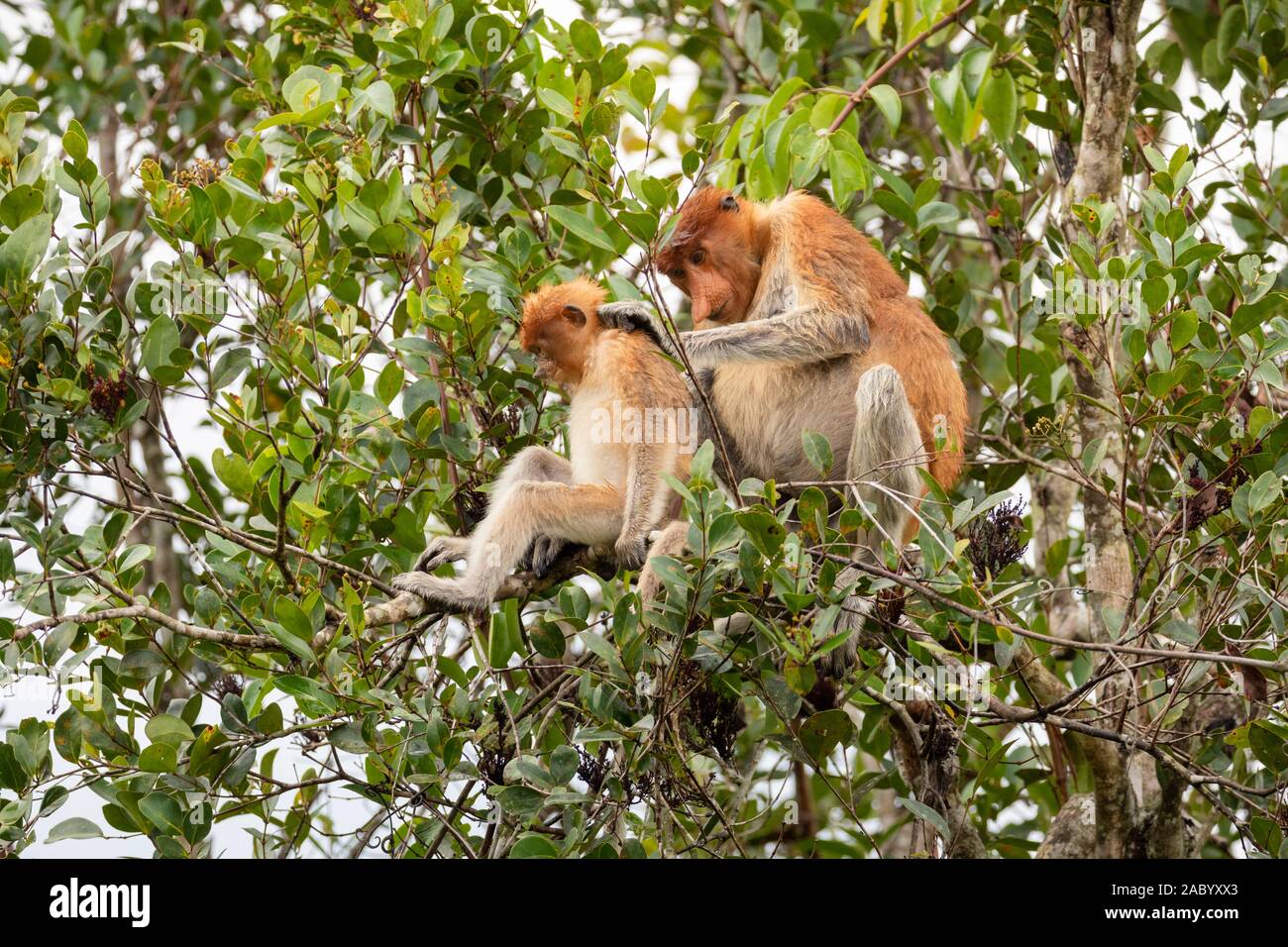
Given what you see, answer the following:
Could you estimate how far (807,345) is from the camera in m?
4.71

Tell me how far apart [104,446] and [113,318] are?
36 centimetres

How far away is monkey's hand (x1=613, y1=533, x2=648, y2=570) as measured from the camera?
4.28m

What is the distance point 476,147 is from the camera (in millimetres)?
4590

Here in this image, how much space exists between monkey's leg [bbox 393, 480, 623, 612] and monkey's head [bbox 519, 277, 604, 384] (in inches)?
16.8

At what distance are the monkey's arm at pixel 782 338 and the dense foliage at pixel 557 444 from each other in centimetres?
44

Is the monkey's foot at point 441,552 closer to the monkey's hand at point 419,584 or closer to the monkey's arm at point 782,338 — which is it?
the monkey's hand at point 419,584

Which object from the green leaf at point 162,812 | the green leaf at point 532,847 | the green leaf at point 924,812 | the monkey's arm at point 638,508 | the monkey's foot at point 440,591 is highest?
the monkey's arm at point 638,508

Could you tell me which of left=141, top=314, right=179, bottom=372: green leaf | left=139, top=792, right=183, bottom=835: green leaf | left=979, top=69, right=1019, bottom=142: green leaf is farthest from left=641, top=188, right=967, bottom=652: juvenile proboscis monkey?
left=139, top=792, right=183, bottom=835: green leaf

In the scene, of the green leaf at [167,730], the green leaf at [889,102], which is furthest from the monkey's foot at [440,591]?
the green leaf at [889,102]

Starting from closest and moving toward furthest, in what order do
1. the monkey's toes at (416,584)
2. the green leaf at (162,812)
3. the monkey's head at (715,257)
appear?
1. the green leaf at (162,812)
2. the monkey's toes at (416,584)
3. the monkey's head at (715,257)

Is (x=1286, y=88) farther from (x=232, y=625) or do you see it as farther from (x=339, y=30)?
(x=232, y=625)

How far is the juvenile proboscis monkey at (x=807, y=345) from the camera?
4.52 meters

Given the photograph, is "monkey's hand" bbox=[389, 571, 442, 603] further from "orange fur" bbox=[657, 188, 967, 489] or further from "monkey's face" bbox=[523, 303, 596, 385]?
"orange fur" bbox=[657, 188, 967, 489]
